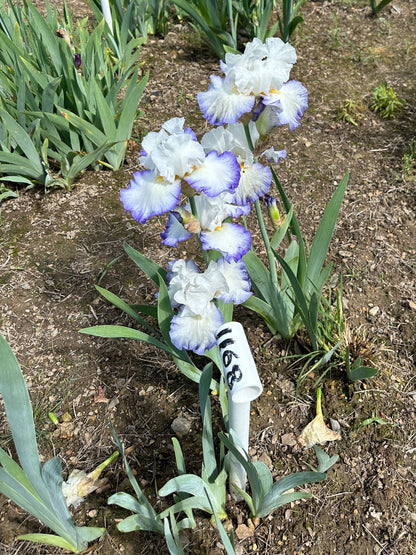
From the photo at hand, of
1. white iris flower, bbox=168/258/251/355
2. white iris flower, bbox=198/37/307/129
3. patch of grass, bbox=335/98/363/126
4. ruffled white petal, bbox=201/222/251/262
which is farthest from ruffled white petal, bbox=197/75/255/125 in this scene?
patch of grass, bbox=335/98/363/126

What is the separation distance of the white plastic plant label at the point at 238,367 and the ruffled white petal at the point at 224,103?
50cm

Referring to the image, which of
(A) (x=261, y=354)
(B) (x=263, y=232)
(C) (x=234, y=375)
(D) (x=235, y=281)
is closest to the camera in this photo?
(C) (x=234, y=375)

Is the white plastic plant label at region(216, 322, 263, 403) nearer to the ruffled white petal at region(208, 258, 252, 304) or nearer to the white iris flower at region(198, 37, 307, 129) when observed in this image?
the ruffled white petal at region(208, 258, 252, 304)

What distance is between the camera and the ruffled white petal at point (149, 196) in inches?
39.6

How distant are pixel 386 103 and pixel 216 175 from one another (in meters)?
2.20

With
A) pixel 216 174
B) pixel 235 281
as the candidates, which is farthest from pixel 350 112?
pixel 216 174

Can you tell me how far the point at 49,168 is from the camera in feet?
8.25

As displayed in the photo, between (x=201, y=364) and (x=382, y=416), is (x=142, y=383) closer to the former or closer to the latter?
(x=201, y=364)

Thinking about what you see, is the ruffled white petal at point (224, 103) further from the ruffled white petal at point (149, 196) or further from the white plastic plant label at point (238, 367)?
the white plastic plant label at point (238, 367)

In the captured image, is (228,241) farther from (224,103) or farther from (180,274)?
(224,103)

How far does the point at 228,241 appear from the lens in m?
1.16

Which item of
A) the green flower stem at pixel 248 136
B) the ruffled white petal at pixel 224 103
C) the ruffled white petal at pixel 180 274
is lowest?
the ruffled white petal at pixel 180 274

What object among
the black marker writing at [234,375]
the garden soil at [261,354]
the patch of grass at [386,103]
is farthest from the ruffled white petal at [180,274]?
the patch of grass at [386,103]

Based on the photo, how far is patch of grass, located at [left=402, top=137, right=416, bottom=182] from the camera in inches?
95.0
